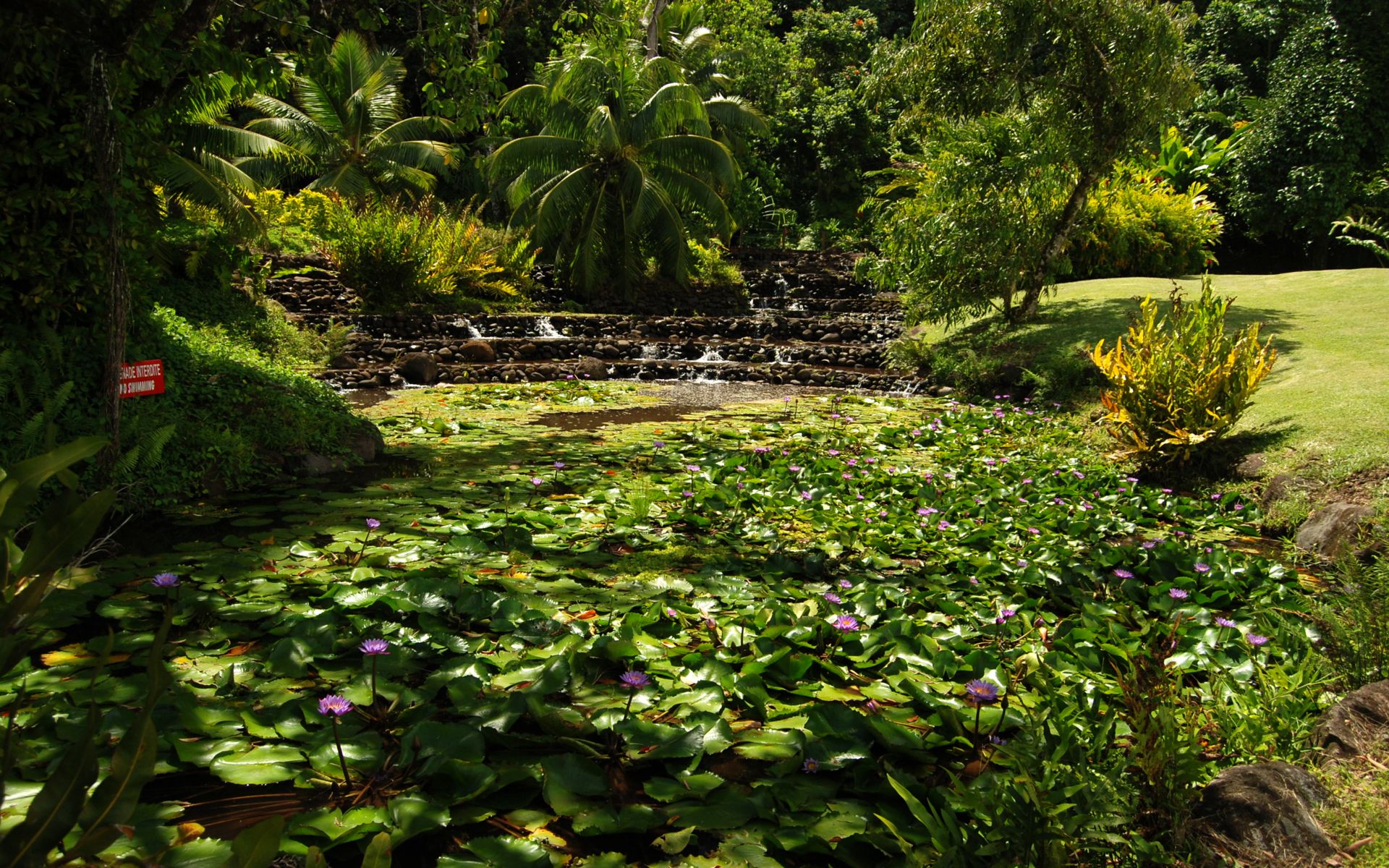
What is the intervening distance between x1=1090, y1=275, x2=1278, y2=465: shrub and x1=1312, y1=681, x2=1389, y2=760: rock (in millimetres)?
3589

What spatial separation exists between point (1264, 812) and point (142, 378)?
17.1ft

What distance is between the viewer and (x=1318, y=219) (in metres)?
16.5

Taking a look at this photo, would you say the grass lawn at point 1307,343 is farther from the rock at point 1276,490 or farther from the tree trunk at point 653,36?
the tree trunk at point 653,36

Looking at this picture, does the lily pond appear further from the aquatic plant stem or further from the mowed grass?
the mowed grass

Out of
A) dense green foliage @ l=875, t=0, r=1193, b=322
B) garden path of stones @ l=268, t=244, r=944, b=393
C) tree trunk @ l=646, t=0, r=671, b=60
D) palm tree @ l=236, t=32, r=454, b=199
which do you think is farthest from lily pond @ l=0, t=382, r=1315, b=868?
tree trunk @ l=646, t=0, r=671, b=60

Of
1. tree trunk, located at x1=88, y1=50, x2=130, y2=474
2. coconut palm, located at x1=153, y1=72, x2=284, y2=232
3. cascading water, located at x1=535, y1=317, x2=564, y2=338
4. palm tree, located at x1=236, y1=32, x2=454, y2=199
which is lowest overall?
cascading water, located at x1=535, y1=317, x2=564, y2=338

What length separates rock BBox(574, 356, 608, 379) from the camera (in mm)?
11312

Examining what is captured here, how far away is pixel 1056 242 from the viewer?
11.2m

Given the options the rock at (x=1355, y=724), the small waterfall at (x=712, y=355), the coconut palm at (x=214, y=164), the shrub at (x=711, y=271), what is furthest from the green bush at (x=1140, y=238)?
the rock at (x=1355, y=724)

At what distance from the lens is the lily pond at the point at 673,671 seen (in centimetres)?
200

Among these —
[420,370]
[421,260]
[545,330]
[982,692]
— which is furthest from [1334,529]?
[421,260]

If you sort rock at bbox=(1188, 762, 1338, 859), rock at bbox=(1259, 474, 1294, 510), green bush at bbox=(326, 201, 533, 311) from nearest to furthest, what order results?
rock at bbox=(1188, 762, 1338, 859)
rock at bbox=(1259, 474, 1294, 510)
green bush at bbox=(326, 201, 533, 311)

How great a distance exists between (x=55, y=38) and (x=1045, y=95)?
1028cm

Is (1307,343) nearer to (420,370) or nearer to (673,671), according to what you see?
(673,671)
